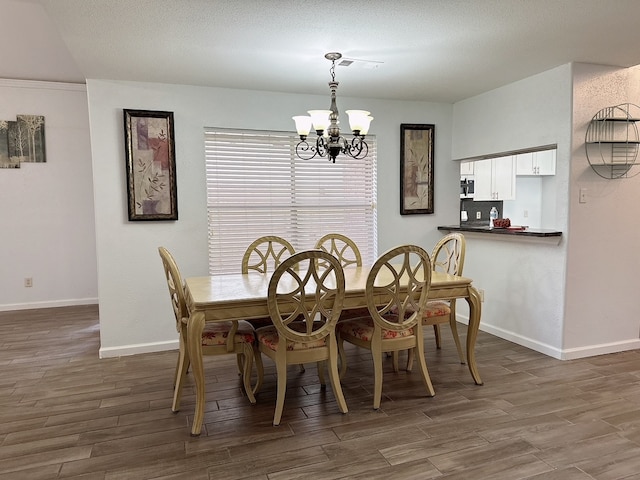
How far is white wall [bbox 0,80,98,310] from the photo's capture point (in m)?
5.31

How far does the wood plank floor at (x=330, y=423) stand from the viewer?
215 cm

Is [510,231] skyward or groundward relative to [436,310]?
skyward

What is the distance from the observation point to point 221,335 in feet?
8.95

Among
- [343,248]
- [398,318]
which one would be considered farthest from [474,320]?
[343,248]

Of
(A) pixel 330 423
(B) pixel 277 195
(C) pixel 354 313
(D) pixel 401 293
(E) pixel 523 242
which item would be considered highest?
(B) pixel 277 195

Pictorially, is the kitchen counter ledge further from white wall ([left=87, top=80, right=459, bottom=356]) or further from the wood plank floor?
white wall ([left=87, top=80, right=459, bottom=356])

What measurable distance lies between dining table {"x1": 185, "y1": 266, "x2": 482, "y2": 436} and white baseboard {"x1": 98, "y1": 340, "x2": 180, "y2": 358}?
1089mm

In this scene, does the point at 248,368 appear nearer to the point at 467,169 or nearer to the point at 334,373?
the point at 334,373

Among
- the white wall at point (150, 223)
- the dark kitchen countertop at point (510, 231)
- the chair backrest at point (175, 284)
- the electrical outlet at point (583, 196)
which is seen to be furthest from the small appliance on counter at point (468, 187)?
the chair backrest at point (175, 284)

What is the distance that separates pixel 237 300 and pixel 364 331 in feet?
2.83

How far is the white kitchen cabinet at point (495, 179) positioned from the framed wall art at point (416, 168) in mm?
1582

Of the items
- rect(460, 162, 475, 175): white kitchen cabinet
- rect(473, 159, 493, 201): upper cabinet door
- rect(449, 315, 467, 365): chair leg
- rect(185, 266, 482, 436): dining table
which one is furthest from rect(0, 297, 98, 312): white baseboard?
rect(473, 159, 493, 201): upper cabinet door

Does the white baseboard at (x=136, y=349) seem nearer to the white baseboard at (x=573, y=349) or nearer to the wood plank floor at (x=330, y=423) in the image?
the wood plank floor at (x=330, y=423)

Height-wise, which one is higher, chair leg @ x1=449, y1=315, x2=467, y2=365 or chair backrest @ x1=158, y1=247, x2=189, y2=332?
chair backrest @ x1=158, y1=247, x2=189, y2=332
